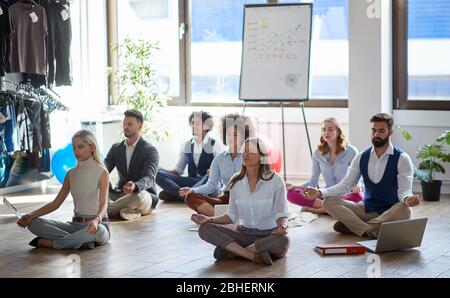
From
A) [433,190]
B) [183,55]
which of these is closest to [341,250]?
[433,190]

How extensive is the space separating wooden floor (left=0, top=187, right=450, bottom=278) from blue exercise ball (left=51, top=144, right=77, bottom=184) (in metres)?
1.78

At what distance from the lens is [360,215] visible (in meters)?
5.83

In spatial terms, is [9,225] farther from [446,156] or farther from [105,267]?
[446,156]

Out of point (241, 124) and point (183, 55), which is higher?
point (183, 55)

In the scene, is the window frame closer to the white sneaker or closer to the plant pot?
Result: the plant pot

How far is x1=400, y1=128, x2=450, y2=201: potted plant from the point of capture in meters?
7.28

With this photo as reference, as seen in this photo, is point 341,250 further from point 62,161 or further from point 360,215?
point 62,161

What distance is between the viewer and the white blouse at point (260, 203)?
494cm

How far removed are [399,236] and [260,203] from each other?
35.4 inches

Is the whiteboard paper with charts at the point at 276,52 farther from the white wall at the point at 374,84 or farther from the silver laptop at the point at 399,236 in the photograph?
the silver laptop at the point at 399,236

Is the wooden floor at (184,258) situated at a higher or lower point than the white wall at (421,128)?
lower

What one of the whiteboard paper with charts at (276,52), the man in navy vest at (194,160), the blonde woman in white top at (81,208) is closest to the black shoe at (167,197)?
the man in navy vest at (194,160)

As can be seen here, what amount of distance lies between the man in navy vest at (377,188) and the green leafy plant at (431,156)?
1670mm

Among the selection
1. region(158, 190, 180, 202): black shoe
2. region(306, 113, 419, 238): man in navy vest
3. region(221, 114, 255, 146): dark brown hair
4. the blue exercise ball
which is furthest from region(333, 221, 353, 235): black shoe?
the blue exercise ball
